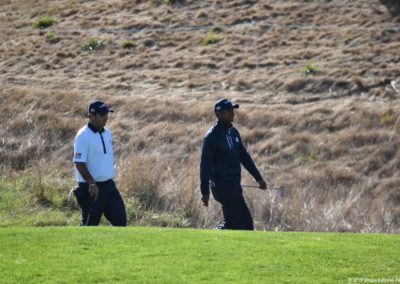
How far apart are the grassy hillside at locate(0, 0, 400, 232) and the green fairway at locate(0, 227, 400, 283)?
4885 millimetres

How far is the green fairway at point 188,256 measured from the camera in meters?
7.66

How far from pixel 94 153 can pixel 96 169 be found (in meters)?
0.18

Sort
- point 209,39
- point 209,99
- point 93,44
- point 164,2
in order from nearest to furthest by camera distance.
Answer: point 209,99 < point 209,39 < point 93,44 < point 164,2

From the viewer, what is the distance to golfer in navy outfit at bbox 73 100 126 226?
33.8 feet

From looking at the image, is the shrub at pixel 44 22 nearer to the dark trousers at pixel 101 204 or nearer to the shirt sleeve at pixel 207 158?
the dark trousers at pixel 101 204

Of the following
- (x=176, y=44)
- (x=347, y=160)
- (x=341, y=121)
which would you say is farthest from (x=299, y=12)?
(x=347, y=160)

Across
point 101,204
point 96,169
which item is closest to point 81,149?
point 96,169

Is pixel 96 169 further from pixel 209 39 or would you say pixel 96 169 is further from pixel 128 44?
pixel 128 44

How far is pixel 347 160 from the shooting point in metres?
19.0

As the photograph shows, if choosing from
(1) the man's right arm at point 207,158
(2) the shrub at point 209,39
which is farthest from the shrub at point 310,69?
(1) the man's right arm at point 207,158

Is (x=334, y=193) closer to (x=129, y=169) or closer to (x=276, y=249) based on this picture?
(x=129, y=169)

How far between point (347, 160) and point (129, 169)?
16.9 ft

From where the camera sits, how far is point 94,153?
10.4m

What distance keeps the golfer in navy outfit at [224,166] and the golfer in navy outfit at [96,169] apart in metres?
1.03
